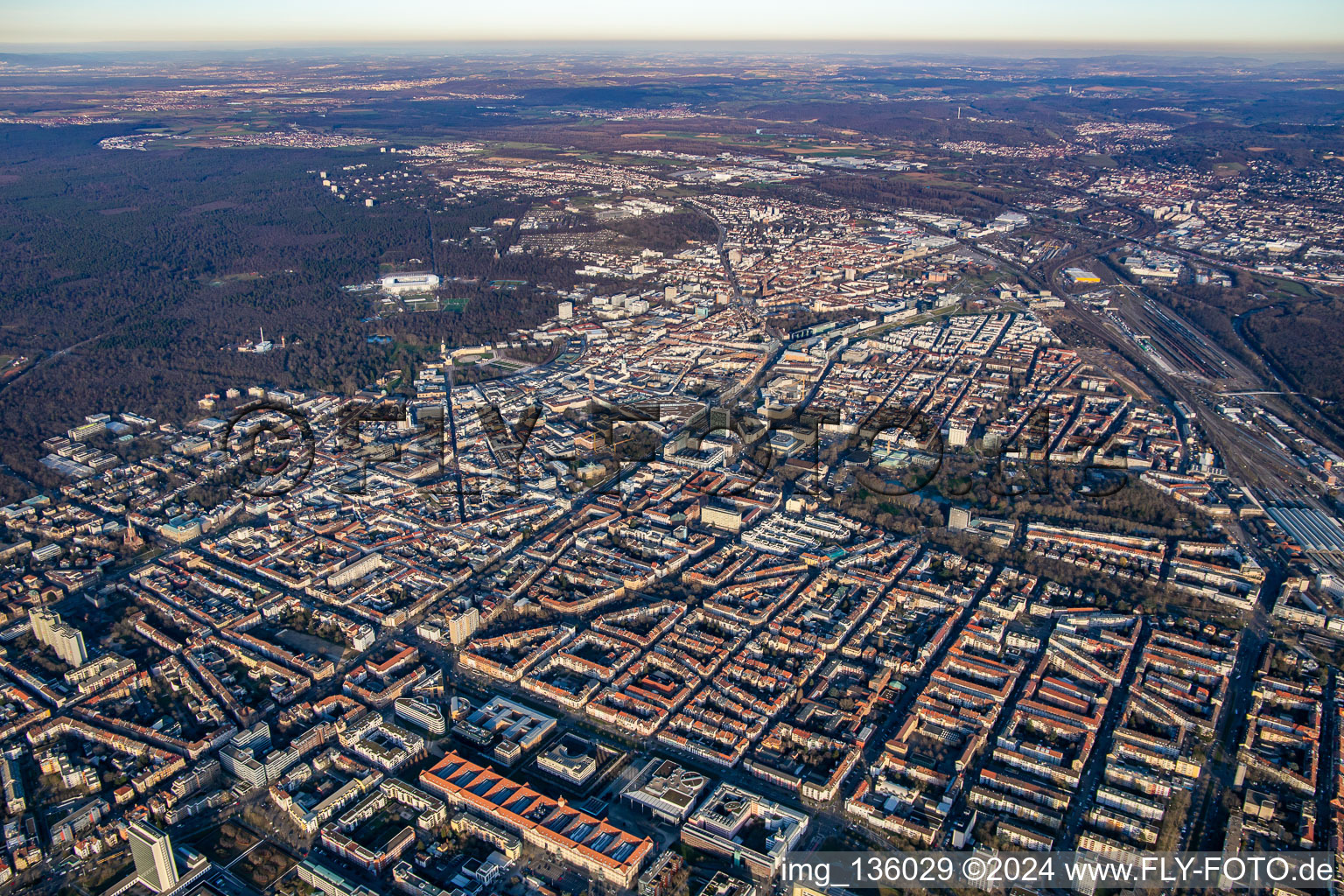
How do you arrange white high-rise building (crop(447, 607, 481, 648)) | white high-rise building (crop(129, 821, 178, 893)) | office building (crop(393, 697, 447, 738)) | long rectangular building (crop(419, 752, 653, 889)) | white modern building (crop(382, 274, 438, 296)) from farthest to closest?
white modern building (crop(382, 274, 438, 296)) → white high-rise building (crop(447, 607, 481, 648)) → office building (crop(393, 697, 447, 738)) → long rectangular building (crop(419, 752, 653, 889)) → white high-rise building (crop(129, 821, 178, 893))

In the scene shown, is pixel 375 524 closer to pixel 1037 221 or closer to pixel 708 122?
pixel 1037 221

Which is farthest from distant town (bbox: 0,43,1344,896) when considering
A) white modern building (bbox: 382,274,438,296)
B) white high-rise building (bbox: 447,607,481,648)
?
white modern building (bbox: 382,274,438,296)

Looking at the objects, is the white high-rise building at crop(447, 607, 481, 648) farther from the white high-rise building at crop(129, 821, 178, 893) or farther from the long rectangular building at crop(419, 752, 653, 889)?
A: the white high-rise building at crop(129, 821, 178, 893)

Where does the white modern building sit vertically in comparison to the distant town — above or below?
above

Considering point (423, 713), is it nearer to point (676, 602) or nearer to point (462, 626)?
point (462, 626)

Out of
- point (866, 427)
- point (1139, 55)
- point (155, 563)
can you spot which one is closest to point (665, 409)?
point (866, 427)

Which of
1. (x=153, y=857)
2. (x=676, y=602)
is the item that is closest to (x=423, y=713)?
(x=153, y=857)

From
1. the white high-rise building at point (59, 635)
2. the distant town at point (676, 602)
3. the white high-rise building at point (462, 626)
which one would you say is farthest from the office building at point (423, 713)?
the white high-rise building at point (59, 635)

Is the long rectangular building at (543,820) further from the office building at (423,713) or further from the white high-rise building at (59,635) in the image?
the white high-rise building at (59,635)
